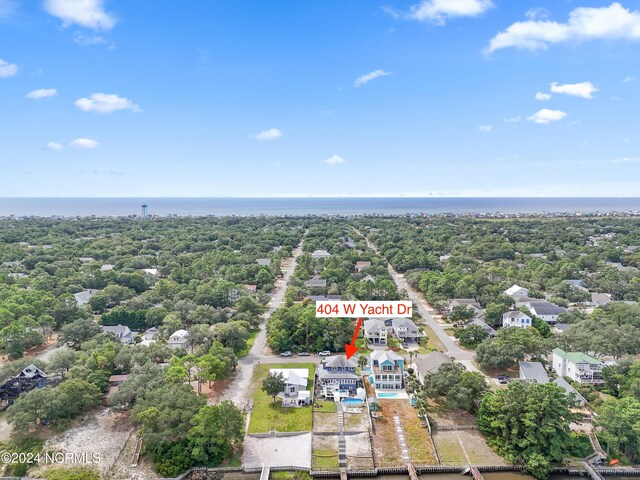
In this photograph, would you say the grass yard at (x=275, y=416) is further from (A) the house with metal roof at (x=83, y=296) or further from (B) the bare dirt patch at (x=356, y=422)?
(A) the house with metal roof at (x=83, y=296)

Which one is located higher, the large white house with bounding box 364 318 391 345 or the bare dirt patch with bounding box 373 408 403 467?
the large white house with bounding box 364 318 391 345

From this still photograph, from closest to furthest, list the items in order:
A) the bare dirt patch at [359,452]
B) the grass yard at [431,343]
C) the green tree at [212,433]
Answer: the green tree at [212,433], the bare dirt patch at [359,452], the grass yard at [431,343]

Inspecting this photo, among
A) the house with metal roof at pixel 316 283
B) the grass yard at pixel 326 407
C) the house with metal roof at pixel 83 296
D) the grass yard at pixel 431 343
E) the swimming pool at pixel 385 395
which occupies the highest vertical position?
the house with metal roof at pixel 316 283

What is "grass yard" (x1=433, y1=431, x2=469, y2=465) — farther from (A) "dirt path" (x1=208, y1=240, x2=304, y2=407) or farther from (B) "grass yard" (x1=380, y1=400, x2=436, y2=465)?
(A) "dirt path" (x1=208, y1=240, x2=304, y2=407)

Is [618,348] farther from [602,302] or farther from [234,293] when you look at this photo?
[234,293]

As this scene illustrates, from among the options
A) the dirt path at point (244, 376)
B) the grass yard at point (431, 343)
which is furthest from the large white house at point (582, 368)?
the dirt path at point (244, 376)

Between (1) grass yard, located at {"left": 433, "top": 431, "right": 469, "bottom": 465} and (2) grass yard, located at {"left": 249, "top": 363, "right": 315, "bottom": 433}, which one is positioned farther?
(2) grass yard, located at {"left": 249, "top": 363, "right": 315, "bottom": 433}

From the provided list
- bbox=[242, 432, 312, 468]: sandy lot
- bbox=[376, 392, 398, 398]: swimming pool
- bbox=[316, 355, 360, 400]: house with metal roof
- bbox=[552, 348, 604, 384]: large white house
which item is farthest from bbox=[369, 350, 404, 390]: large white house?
bbox=[552, 348, 604, 384]: large white house

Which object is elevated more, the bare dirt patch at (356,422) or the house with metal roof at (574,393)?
the house with metal roof at (574,393)

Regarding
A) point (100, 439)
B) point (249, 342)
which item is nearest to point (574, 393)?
point (249, 342)

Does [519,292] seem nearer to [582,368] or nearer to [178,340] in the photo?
[582,368]

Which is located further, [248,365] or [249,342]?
[249,342]
